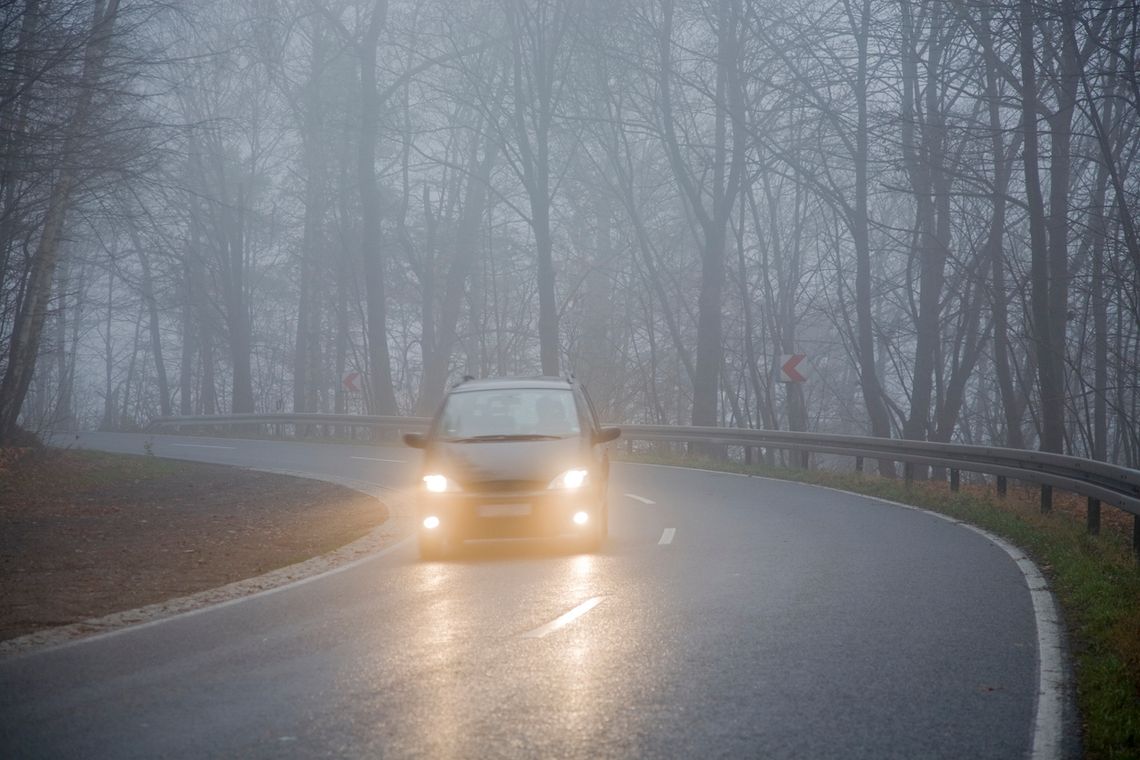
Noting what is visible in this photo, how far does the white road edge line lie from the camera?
5836 millimetres

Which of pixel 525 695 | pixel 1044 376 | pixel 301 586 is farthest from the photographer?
pixel 1044 376

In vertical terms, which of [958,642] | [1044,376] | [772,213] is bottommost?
[958,642]

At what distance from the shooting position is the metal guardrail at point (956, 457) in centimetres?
1328

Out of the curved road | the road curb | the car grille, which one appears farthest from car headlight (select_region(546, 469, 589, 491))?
the road curb

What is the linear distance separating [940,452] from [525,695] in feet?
49.9

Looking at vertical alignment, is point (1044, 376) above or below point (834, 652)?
above

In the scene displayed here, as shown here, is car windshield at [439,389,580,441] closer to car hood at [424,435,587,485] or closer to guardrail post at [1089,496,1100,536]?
car hood at [424,435,587,485]

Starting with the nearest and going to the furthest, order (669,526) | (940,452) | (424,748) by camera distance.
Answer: (424,748) < (669,526) < (940,452)

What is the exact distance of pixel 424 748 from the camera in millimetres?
5586

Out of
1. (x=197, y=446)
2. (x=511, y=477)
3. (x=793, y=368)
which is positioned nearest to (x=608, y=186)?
(x=793, y=368)

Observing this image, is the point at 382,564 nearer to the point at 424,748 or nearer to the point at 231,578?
the point at 231,578

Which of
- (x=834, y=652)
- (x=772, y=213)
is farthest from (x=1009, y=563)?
(x=772, y=213)

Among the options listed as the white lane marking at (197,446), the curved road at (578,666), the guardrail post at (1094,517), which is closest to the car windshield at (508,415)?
the curved road at (578,666)

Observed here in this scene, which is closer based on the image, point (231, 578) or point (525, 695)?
point (525, 695)
